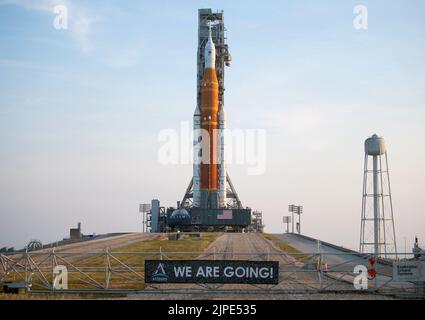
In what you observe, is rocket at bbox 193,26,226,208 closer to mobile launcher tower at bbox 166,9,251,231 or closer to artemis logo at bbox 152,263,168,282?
mobile launcher tower at bbox 166,9,251,231

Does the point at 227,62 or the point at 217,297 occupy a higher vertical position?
the point at 227,62

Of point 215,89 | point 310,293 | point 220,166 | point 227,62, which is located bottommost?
point 310,293

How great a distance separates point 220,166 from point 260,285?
218 ft

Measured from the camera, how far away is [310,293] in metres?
27.8
